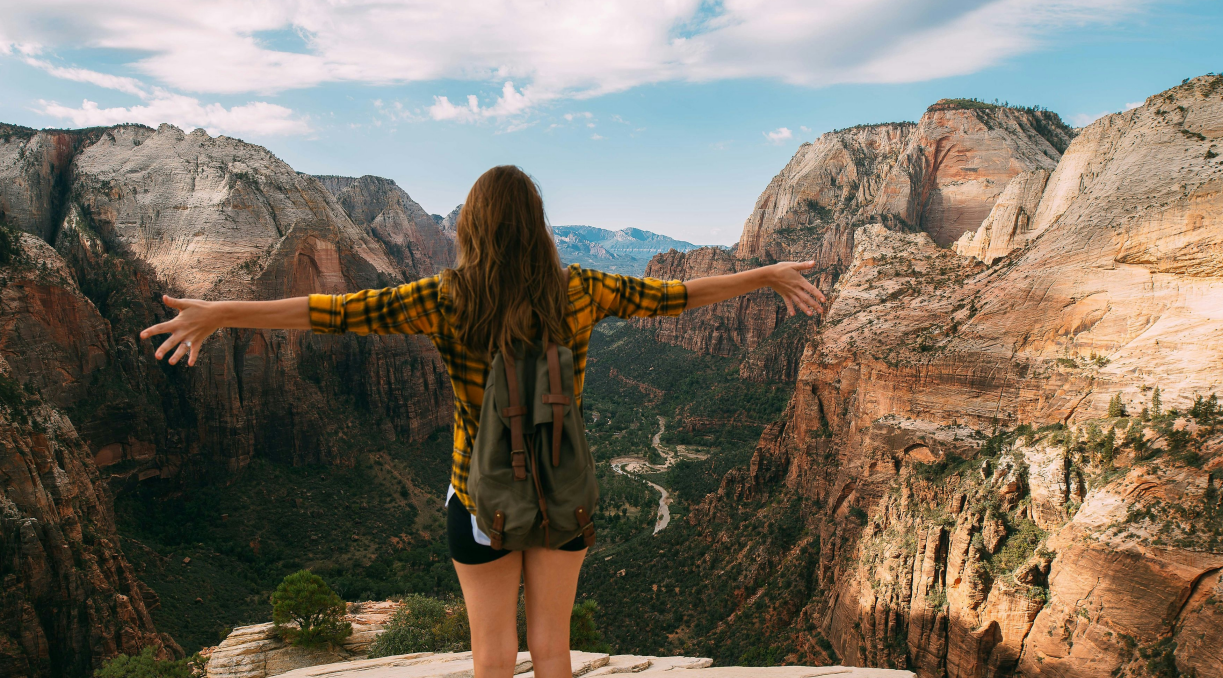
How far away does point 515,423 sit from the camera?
11.1ft

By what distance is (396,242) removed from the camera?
13275cm

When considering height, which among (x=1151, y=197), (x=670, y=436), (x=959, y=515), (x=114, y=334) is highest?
(x=1151, y=197)

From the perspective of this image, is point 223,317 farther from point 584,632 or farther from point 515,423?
point 584,632

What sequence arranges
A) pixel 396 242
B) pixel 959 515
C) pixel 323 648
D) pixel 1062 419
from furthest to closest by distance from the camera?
1. pixel 396 242
2. pixel 959 515
3. pixel 1062 419
4. pixel 323 648

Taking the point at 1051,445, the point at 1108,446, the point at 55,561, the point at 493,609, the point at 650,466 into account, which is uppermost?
the point at 493,609

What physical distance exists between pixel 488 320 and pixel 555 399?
2.12ft

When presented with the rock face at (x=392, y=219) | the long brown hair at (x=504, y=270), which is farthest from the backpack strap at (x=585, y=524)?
the rock face at (x=392, y=219)

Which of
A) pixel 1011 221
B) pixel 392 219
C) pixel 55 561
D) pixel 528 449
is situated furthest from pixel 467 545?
pixel 392 219

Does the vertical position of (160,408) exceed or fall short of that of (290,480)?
it exceeds it

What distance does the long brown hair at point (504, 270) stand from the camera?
358 cm

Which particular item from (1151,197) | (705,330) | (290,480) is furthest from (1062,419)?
(705,330)

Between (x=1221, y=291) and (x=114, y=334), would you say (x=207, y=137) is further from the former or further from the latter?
(x=1221, y=291)

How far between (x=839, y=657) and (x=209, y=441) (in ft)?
151

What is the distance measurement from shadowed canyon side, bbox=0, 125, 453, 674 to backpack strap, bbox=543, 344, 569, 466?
3007 cm
